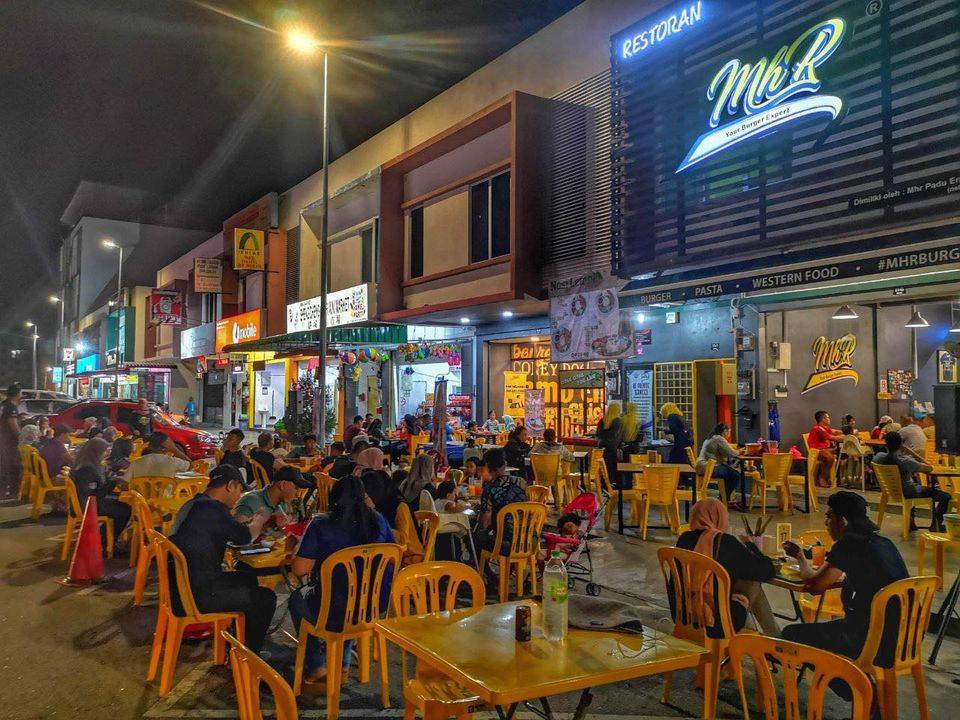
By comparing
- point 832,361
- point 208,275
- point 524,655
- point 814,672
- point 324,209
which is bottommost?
point 524,655

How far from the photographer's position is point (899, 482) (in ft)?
34.0

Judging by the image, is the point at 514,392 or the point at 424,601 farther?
the point at 514,392

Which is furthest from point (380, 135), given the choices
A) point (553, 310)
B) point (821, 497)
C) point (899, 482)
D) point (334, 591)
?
point (334, 591)

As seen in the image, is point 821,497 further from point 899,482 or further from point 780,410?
point 899,482

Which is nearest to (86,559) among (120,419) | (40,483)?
(40,483)

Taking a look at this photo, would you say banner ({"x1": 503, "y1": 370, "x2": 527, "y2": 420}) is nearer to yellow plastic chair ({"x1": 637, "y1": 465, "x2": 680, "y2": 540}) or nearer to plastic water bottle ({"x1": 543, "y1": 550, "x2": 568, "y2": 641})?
yellow plastic chair ({"x1": 637, "y1": 465, "x2": 680, "y2": 540})

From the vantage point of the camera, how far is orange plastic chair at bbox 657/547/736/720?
460cm

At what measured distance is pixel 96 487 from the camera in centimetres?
944

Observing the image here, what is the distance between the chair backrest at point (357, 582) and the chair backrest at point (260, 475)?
21.8 ft

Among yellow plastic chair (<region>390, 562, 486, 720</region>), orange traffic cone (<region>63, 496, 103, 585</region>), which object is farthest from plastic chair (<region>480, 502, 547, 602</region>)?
orange traffic cone (<region>63, 496, 103, 585</region>)

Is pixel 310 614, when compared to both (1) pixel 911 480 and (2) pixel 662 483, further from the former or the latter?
(1) pixel 911 480

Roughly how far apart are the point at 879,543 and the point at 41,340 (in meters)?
114

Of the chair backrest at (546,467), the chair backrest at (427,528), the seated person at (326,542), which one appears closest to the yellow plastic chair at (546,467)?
the chair backrest at (546,467)

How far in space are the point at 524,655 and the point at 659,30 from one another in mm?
11551
